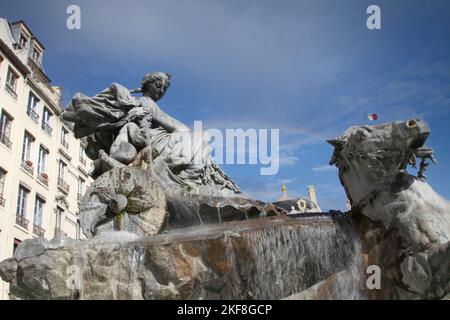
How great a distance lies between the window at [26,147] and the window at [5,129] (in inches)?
63.5

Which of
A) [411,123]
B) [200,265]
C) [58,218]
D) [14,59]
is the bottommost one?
[200,265]

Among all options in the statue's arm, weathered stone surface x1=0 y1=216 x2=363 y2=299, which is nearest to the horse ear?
weathered stone surface x1=0 y1=216 x2=363 y2=299

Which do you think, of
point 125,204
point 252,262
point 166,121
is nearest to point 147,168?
point 125,204

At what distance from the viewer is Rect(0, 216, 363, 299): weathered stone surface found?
15.1ft

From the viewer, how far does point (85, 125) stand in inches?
299

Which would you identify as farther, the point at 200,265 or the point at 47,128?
the point at 47,128

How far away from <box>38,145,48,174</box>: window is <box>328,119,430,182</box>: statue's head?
2747cm

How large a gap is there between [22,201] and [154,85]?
21.1 metres

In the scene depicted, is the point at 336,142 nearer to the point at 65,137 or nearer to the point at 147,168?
the point at 147,168

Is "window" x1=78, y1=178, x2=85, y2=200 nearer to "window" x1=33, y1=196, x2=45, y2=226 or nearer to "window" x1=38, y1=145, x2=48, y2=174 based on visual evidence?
"window" x1=38, y1=145, x2=48, y2=174

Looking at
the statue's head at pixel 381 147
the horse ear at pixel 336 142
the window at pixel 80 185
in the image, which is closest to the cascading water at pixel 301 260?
the statue's head at pixel 381 147

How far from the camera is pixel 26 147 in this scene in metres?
27.9

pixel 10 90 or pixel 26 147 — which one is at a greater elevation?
pixel 10 90
